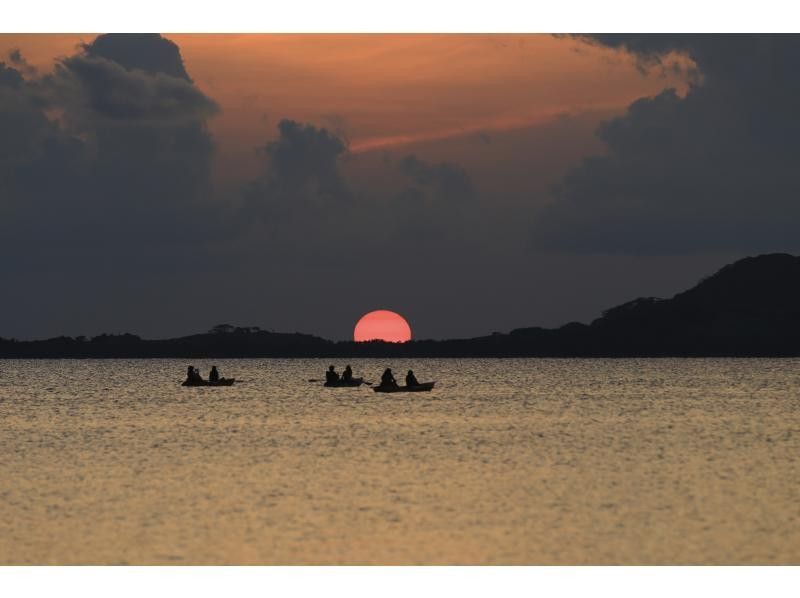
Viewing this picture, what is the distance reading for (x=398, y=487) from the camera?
46031 mm

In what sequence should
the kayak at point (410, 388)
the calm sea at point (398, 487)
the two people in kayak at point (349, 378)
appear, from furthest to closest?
the kayak at point (410, 388) → the two people in kayak at point (349, 378) → the calm sea at point (398, 487)

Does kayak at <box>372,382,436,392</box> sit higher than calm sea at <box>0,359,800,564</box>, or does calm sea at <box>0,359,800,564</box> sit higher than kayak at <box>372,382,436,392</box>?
kayak at <box>372,382,436,392</box>

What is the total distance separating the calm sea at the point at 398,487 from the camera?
33.8 meters

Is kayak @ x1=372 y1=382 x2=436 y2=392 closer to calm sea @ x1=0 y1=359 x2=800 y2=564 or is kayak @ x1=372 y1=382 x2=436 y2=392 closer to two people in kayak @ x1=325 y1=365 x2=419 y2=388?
two people in kayak @ x1=325 y1=365 x2=419 y2=388

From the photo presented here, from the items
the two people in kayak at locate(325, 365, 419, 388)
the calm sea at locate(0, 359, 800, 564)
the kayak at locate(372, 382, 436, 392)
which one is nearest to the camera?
the calm sea at locate(0, 359, 800, 564)

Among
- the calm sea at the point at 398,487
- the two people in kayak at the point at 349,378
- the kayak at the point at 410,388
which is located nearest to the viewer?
the calm sea at the point at 398,487

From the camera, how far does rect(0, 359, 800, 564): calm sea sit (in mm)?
33812

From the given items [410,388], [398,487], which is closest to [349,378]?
[410,388]

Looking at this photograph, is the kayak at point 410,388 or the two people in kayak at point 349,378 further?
the kayak at point 410,388

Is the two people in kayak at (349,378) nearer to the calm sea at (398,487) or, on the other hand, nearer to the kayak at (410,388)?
the kayak at (410,388)

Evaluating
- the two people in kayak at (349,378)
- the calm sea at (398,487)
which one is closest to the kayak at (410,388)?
the two people in kayak at (349,378)

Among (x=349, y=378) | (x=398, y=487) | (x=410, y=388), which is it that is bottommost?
(x=398, y=487)

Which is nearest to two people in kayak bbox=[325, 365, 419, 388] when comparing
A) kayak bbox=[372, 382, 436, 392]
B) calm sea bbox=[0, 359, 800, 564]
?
kayak bbox=[372, 382, 436, 392]

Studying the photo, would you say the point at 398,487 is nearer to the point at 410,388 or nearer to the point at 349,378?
the point at 410,388
